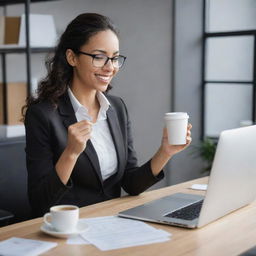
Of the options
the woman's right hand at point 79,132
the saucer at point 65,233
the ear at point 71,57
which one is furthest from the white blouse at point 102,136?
the saucer at point 65,233

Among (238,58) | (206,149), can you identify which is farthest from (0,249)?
(238,58)

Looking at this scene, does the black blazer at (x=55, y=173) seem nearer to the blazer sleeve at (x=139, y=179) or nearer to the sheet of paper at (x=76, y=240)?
the blazer sleeve at (x=139, y=179)

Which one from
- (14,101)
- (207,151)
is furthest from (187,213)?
(14,101)

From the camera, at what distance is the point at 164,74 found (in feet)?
13.4

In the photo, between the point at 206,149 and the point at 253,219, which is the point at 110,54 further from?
the point at 206,149

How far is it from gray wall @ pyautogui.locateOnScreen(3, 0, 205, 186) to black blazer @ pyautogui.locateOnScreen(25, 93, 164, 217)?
1.93 m

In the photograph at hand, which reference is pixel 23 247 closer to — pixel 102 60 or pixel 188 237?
pixel 188 237

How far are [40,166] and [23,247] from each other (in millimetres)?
526

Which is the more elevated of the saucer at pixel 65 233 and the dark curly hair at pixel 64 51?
the dark curly hair at pixel 64 51

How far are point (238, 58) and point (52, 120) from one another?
7.74ft

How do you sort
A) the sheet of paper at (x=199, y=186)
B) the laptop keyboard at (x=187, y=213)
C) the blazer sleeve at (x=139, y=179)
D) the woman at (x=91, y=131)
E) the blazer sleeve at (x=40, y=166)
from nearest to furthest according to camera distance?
the laptop keyboard at (x=187, y=213) → the blazer sleeve at (x=40, y=166) → the woman at (x=91, y=131) → the blazer sleeve at (x=139, y=179) → the sheet of paper at (x=199, y=186)

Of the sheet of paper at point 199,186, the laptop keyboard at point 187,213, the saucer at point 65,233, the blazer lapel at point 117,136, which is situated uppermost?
the blazer lapel at point 117,136

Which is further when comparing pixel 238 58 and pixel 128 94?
pixel 128 94

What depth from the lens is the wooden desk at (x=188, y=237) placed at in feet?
4.52
